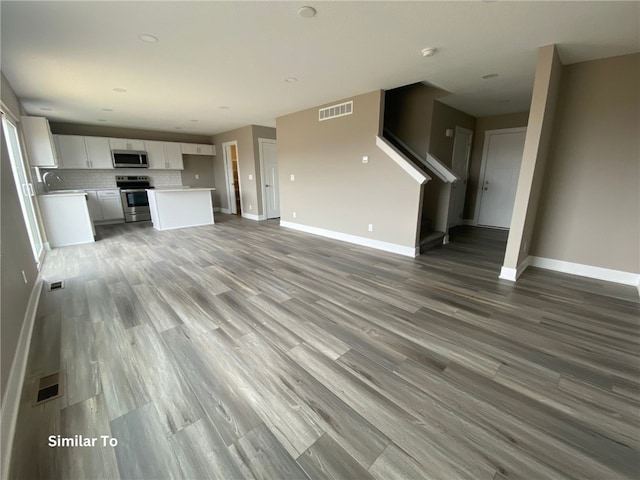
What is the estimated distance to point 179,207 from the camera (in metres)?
6.16

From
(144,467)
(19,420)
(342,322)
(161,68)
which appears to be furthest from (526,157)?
(19,420)

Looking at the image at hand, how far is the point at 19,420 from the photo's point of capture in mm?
1393

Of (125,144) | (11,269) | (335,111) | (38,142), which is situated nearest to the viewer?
(11,269)

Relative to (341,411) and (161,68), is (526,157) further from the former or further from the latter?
(161,68)

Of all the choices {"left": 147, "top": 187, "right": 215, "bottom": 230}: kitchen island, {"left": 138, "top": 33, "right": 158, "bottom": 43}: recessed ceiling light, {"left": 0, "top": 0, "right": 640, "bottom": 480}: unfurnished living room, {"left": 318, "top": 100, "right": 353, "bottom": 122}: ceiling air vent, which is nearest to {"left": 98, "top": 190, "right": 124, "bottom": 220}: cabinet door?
{"left": 147, "top": 187, "right": 215, "bottom": 230}: kitchen island

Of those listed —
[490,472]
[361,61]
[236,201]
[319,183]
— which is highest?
[361,61]

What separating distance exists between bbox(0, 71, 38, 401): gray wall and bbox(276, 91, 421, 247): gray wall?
13.5 ft

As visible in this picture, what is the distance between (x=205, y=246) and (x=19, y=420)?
3439 millimetres

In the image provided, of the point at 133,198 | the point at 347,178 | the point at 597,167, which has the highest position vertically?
the point at 597,167

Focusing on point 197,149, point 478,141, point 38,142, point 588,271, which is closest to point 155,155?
point 197,149

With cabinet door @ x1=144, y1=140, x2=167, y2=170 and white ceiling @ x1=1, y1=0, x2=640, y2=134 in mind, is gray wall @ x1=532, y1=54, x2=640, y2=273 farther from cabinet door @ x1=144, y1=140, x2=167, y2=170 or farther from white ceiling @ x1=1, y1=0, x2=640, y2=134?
cabinet door @ x1=144, y1=140, x2=167, y2=170

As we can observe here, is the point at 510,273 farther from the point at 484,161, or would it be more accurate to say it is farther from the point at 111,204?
the point at 111,204

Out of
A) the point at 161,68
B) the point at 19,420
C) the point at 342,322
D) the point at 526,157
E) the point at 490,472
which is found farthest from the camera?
the point at 161,68

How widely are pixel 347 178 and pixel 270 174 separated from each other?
315cm
